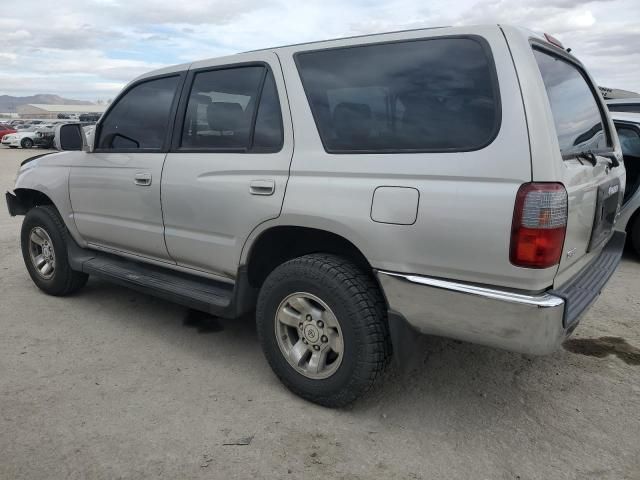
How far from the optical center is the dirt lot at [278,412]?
2.46 metres

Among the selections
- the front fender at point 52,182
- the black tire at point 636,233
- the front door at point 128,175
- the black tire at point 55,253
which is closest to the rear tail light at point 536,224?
the front door at point 128,175

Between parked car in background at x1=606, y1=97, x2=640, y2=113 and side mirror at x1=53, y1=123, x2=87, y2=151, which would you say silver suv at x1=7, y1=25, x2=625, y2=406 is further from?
parked car in background at x1=606, y1=97, x2=640, y2=113

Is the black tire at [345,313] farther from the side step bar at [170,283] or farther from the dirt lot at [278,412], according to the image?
the side step bar at [170,283]

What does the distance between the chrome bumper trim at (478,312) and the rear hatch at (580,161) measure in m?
0.25

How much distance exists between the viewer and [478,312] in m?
2.34

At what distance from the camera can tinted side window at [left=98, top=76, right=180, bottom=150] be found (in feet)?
12.1

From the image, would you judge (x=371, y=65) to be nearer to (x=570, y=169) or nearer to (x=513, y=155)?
(x=513, y=155)

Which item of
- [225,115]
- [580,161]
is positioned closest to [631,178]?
[580,161]

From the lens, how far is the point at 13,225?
8.07m

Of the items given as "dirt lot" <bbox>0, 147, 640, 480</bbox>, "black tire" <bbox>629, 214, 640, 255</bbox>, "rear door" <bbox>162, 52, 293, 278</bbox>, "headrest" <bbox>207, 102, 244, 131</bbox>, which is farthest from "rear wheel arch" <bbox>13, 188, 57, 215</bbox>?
"black tire" <bbox>629, 214, 640, 255</bbox>

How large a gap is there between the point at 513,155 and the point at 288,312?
145 centimetres

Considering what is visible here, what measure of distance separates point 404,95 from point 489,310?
3.58 feet

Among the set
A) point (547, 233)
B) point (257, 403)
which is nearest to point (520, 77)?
point (547, 233)

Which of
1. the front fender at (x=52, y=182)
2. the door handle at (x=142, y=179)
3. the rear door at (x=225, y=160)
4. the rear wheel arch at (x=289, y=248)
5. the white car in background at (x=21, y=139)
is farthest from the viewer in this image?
the white car in background at (x=21, y=139)
